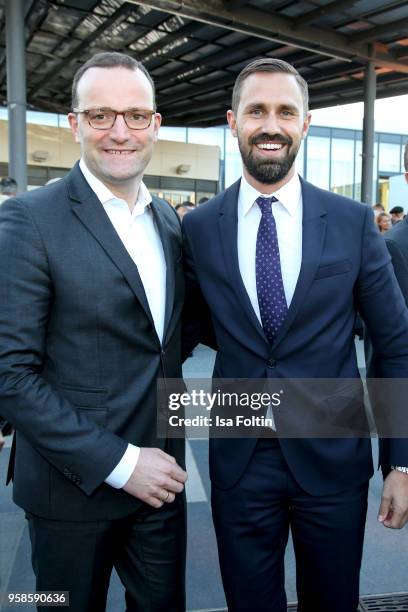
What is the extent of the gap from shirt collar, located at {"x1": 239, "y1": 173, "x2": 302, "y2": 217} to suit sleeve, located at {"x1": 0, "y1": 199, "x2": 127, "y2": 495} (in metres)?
0.75

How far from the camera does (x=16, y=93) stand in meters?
10.6

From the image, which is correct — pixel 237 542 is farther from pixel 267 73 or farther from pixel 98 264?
pixel 267 73

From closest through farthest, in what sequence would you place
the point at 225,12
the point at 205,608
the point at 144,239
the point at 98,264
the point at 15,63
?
1. the point at 98,264
2. the point at 144,239
3. the point at 205,608
4. the point at 15,63
5. the point at 225,12

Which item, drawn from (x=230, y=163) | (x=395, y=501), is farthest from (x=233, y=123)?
(x=230, y=163)

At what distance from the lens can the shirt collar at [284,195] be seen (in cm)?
190

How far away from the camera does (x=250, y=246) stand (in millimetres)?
1901

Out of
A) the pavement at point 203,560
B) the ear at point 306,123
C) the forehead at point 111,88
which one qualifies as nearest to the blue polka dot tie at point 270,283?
the ear at point 306,123

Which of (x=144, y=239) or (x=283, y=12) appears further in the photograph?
(x=283, y=12)

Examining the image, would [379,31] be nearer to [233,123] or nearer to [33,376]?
[233,123]

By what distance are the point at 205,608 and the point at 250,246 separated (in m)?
1.75

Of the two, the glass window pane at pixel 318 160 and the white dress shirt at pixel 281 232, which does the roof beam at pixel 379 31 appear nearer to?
the white dress shirt at pixel 281 232

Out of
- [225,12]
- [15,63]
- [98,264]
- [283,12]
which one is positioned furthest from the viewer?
[283,12]

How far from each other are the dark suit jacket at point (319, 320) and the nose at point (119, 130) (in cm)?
44

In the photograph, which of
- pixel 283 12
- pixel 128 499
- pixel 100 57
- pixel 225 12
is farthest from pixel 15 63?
pixel 128 499
